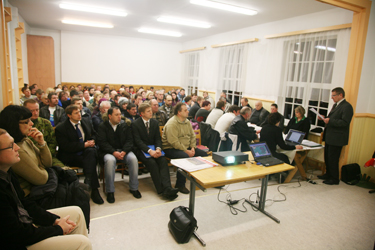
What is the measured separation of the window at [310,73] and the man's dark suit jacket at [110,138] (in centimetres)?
398

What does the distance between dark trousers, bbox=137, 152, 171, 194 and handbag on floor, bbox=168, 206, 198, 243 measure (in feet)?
2.64

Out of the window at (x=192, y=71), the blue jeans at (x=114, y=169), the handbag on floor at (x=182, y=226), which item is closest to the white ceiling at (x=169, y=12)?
the window at (x=192, y=71)

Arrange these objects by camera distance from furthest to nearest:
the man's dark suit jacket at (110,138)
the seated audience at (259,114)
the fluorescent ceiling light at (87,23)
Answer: the fluorescent ceiling light at (87,23), the seated audience at (259,114), the man's dark suit jacket at (110,138)

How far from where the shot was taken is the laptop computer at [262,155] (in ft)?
8.93

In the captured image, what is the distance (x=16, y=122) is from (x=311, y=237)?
300 centimetres

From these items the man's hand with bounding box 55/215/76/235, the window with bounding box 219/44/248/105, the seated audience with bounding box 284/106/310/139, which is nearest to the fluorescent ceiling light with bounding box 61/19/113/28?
the window with bounding box 219/44/248/105

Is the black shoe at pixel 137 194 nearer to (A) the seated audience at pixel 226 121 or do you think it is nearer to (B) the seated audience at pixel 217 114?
(A) the seated audience at pixel 226 121

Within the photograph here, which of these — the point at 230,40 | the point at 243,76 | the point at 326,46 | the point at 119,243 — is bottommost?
the point at 119,243

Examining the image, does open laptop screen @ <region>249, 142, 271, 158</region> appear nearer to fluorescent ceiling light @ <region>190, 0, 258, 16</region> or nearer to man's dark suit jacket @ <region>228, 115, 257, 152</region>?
man's dark suit jacket @ <region>228, 115, 257, 152</region>

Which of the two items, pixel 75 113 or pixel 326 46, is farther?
pixel 326 46

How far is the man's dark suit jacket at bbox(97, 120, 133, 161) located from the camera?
328cm

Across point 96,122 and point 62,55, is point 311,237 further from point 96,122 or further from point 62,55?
point 62,55

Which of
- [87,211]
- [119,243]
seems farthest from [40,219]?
[119,243]

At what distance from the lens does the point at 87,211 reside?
212cm
